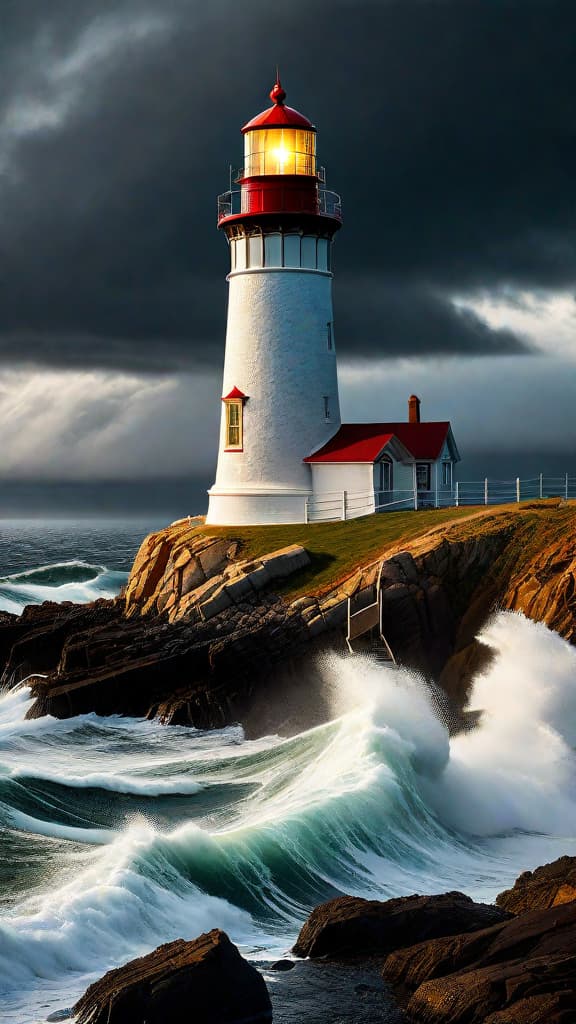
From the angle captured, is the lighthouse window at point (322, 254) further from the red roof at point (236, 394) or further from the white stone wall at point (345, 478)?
the white stone wall at point (345, 478)

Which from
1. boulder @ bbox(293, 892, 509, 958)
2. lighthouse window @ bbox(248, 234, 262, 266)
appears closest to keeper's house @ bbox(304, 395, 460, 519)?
lighthouse window @ bbox(248, 234, 262, 266)

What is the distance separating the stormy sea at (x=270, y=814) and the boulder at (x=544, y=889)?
1348 mm

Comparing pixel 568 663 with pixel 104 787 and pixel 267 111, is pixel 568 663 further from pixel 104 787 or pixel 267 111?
pixel 267 111

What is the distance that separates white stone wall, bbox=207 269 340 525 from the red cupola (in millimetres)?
1526

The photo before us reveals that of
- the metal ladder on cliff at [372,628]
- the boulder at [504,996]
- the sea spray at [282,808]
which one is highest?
the metal ladder on cliff at [372,628]

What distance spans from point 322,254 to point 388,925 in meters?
21.8

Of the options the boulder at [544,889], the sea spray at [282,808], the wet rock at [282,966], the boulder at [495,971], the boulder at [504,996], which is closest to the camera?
the boulder at [504,996]

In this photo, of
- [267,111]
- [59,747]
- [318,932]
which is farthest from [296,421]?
[318,932]

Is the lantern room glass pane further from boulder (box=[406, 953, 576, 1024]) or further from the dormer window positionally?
boulder (box=[406, 953, 576, 1024])

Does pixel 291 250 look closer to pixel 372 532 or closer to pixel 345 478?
pixel 345 478

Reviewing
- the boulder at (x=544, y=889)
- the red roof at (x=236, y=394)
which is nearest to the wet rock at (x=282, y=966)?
the boulder at (x=544, y=889)

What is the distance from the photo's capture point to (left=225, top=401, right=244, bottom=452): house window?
97.6 feet

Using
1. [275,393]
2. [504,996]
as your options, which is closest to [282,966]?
[504,996]

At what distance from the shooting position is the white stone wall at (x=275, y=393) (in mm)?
29406
